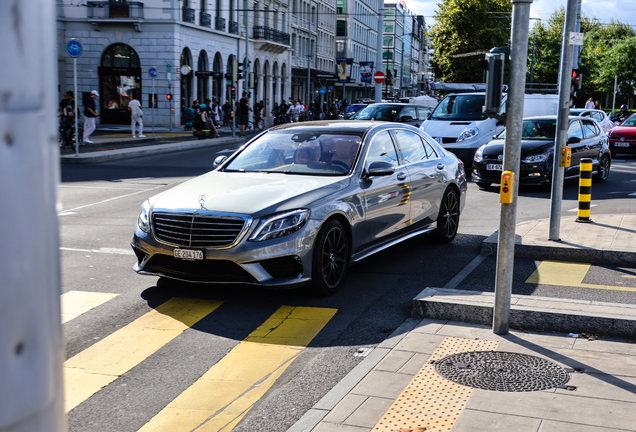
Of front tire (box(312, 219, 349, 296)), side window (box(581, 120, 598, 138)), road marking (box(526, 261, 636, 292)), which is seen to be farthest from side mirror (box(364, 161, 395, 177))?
side window (box(581, 120, 598, 138))

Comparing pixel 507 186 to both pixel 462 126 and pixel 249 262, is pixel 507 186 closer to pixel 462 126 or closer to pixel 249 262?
pixel 249 262

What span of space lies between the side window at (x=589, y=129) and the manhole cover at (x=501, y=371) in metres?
13.1

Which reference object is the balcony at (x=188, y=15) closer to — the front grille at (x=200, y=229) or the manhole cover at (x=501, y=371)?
the front grille at (x=200, y=229)

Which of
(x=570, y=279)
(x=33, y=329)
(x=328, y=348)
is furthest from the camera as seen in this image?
(x=570, y=279)

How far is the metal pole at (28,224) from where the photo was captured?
1.07 meters

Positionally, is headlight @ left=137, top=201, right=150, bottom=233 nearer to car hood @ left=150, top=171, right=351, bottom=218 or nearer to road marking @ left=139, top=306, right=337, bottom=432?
car hood @ left=150, top=171, right=351, bottom=218

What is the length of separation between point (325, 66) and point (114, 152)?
68.4 metres

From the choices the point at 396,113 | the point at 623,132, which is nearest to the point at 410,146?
the point at 396,113

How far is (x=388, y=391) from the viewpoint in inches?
167

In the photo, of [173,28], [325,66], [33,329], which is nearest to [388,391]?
[33,329]

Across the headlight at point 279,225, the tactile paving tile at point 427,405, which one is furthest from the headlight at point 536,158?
the tactile paving tile at point 427,405

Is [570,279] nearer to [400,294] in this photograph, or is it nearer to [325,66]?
[400,294]

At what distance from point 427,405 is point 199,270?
290 centimetres

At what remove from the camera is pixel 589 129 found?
17.1 metres
